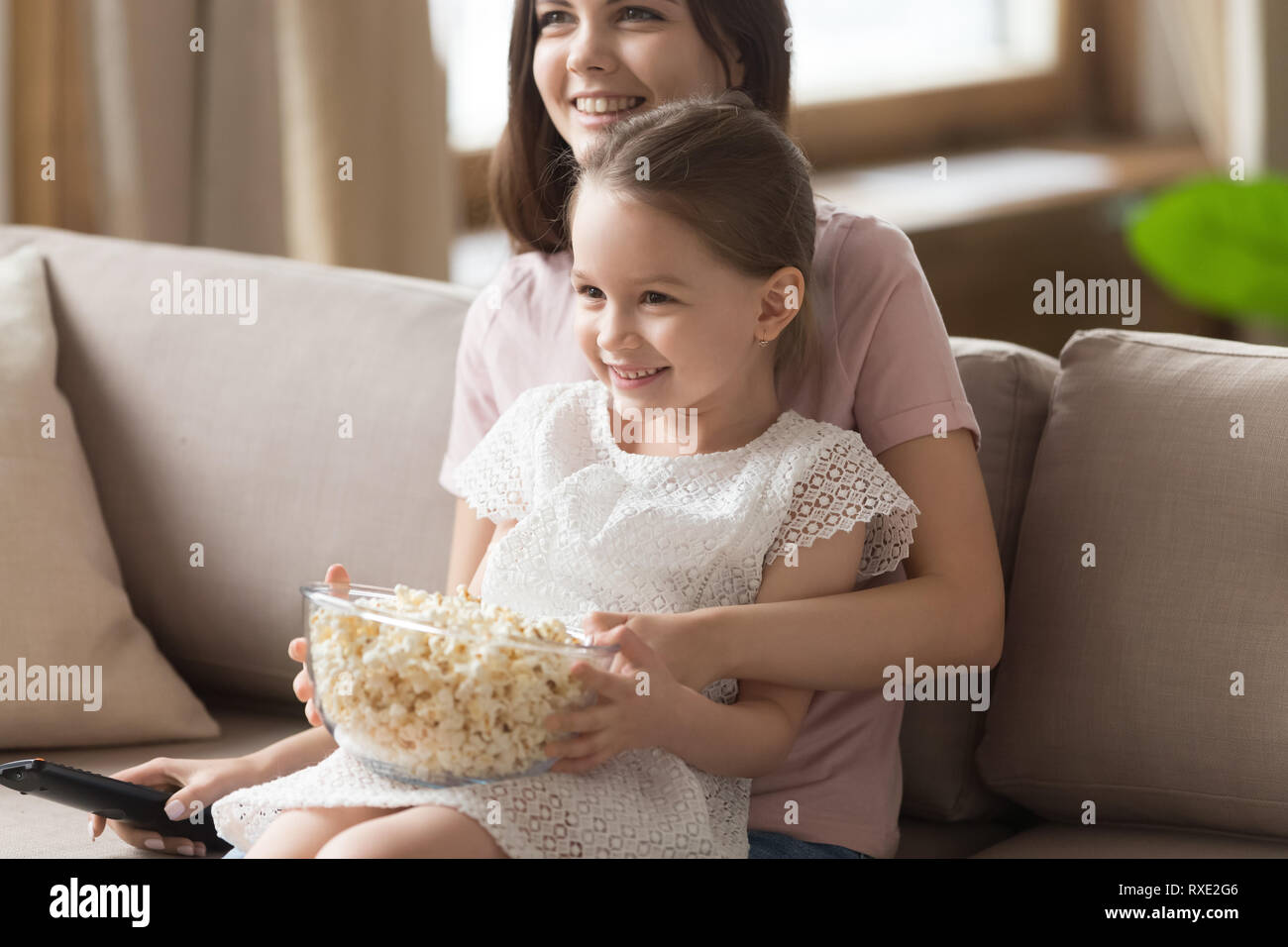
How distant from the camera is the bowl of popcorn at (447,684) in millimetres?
851

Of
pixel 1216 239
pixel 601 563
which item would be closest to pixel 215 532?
pixel 601 563

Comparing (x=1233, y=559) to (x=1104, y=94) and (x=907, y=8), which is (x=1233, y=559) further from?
(x=1104, y=94)

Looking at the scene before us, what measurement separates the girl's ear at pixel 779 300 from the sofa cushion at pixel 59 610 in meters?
0.81

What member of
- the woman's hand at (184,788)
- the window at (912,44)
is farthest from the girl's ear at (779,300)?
the window at (912,44)

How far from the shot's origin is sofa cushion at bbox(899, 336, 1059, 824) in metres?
1.32

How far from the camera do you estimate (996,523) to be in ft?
4.34

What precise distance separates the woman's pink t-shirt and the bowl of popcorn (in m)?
0.33

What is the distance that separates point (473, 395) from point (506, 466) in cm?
24

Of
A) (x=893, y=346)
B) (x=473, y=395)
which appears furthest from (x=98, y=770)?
(x=893, y=346)

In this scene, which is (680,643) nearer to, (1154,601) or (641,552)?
(641,552)
